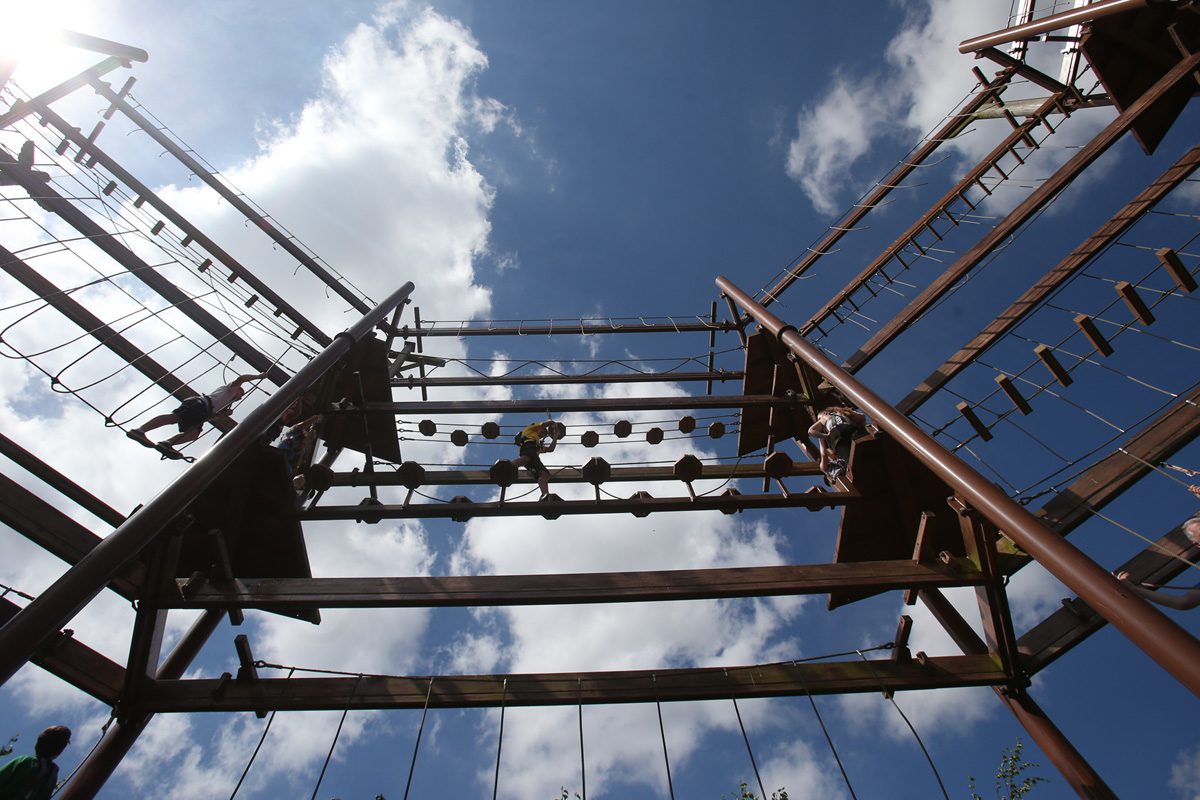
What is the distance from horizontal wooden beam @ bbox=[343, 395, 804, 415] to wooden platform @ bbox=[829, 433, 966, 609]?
1.92 m

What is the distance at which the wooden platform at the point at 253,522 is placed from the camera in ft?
14.6

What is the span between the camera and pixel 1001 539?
412cm

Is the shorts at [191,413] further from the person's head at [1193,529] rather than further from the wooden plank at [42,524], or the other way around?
the person's head at [1193,529]

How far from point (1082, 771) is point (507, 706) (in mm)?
3144

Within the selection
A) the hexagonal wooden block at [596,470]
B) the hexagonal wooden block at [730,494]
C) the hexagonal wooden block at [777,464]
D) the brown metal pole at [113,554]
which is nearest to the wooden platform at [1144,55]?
the hexagonal wooden block at [777,464]

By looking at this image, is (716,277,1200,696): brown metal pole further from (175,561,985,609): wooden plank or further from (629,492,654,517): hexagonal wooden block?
(629,492,654,517): hexagonal wooden block

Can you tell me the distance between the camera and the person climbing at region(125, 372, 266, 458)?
4.54 metres

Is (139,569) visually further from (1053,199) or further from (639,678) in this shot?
(1053,199)

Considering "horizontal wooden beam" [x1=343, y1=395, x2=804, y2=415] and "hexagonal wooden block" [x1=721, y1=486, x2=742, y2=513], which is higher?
"horizontal wooden beam" [x1=343, y1=395, x2=804, y2=415]

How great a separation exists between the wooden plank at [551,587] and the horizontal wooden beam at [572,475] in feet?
5.64

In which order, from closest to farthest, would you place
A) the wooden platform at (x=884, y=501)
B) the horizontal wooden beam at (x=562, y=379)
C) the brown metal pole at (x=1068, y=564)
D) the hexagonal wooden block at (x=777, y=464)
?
the brown metal pole at (x=1068, y=564) → the wooden platform at (x=884, y=501) → the hexagonal wooden block at (x=777, y=464) → the horizontal wooden beam at (x=562, y=379)

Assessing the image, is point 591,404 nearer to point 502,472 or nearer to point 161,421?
point 502,472

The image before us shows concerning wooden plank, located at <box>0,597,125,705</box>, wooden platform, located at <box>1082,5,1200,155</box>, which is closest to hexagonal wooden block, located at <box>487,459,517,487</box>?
wooden plank, located at <box>0,597,125,705</box>

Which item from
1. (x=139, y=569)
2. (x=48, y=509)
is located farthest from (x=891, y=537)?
(x=48, y=509)
